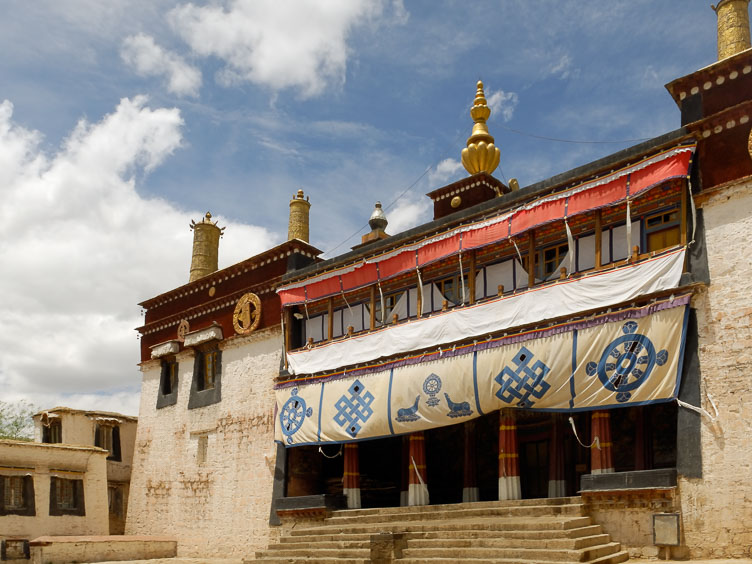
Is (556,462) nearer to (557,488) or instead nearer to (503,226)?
(557,488)

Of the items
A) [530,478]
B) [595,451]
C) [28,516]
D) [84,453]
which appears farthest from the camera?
[84,453]

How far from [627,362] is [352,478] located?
749cm

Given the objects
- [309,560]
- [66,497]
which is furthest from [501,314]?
[66,497]

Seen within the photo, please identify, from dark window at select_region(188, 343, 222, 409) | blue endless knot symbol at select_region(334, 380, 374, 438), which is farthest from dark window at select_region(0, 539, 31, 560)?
blue endless knot symbol at select_region(334, 380, 374, 438)

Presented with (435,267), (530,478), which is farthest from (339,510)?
(435,267)

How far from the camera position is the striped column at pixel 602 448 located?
13898 millimetres

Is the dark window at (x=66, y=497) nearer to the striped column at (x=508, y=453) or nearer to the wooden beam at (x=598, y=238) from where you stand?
the striped column at (x=508, y=453)

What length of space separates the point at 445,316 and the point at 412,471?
338 centimetres

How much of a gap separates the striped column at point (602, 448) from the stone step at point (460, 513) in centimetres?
82

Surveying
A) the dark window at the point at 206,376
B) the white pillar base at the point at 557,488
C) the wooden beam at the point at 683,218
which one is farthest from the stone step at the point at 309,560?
the wooden beam at the point at 683,218

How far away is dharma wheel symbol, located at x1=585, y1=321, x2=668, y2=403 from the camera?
43.4 feet

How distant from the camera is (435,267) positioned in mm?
17984

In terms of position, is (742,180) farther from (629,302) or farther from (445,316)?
(445,316)

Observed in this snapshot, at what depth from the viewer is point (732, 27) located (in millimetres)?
15211
